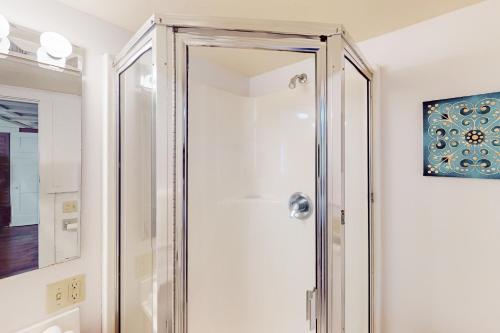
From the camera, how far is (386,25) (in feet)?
3.90

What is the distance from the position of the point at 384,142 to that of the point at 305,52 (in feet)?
2.44

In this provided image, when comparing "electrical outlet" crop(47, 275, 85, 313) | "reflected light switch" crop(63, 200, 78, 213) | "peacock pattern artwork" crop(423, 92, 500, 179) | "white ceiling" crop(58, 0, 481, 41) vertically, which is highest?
"white ceiling" crop(58, 0, 481, 41)

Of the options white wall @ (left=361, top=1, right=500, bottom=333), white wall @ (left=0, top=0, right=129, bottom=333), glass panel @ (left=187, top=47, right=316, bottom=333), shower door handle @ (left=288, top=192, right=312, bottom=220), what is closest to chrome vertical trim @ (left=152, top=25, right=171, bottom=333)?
glass panel @ (left=187, top=47, right=316, bottom=333)

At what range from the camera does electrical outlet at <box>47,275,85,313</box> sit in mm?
977

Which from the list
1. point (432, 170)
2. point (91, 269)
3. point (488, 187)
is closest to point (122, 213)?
point (91, 269)

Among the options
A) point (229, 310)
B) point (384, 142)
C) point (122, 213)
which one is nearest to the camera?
point (122, 213)

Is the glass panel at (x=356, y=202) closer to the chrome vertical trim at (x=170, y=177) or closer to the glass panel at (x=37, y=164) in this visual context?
the chrome vertical trim at (x=170, y=177)

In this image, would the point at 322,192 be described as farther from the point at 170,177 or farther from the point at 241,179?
the point at 241,179

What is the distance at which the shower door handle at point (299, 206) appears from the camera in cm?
143

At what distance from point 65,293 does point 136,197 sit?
518mm

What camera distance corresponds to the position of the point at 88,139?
1105 millimetres

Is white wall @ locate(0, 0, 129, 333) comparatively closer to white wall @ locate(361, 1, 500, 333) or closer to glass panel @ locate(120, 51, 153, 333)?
glass panel @ locate(120, 51, 153, 333)

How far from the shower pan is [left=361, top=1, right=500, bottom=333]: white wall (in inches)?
5.2

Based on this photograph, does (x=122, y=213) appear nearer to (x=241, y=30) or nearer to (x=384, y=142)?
(x=241, y=30)
